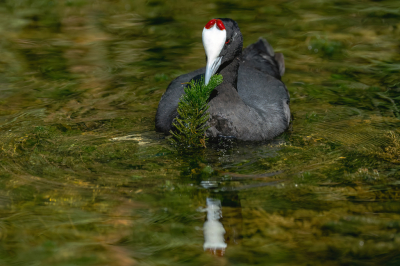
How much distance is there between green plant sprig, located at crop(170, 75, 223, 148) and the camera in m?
4.66

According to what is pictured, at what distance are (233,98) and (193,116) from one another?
576 millimetres

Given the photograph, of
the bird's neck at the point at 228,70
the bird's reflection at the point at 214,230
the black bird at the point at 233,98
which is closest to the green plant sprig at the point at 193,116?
the black bird at the point at 233,98

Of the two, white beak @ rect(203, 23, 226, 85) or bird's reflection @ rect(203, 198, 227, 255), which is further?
white beak @ rect(203, 23, 226, 85)

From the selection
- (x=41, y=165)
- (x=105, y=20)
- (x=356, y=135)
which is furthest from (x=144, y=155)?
(x=105, y=20)

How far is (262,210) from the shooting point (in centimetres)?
391

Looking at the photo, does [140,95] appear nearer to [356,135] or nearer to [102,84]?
[102,84]

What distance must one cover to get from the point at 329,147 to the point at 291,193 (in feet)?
3.35

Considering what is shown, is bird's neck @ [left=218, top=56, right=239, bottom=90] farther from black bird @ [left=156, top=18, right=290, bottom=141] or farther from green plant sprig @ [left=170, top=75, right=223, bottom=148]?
green plant sprig @ [left=170, top=75, right=223, bottom=148]

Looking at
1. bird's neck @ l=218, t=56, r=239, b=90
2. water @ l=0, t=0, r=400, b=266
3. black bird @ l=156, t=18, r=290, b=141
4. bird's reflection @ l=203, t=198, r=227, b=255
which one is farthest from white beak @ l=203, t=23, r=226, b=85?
bird's reflection @ l=203, t=198, r=227, b=255

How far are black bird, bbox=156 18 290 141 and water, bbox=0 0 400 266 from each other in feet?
0.57

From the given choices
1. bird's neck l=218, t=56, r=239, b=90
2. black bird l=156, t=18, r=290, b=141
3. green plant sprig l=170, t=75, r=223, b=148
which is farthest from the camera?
bird's neck l=218, t=56, r=239, b=90

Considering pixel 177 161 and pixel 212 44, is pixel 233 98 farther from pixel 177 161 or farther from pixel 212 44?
pixel 177 161

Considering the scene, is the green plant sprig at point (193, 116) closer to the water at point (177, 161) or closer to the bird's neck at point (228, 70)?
the water at point (177, 161)

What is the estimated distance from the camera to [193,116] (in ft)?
15.6
